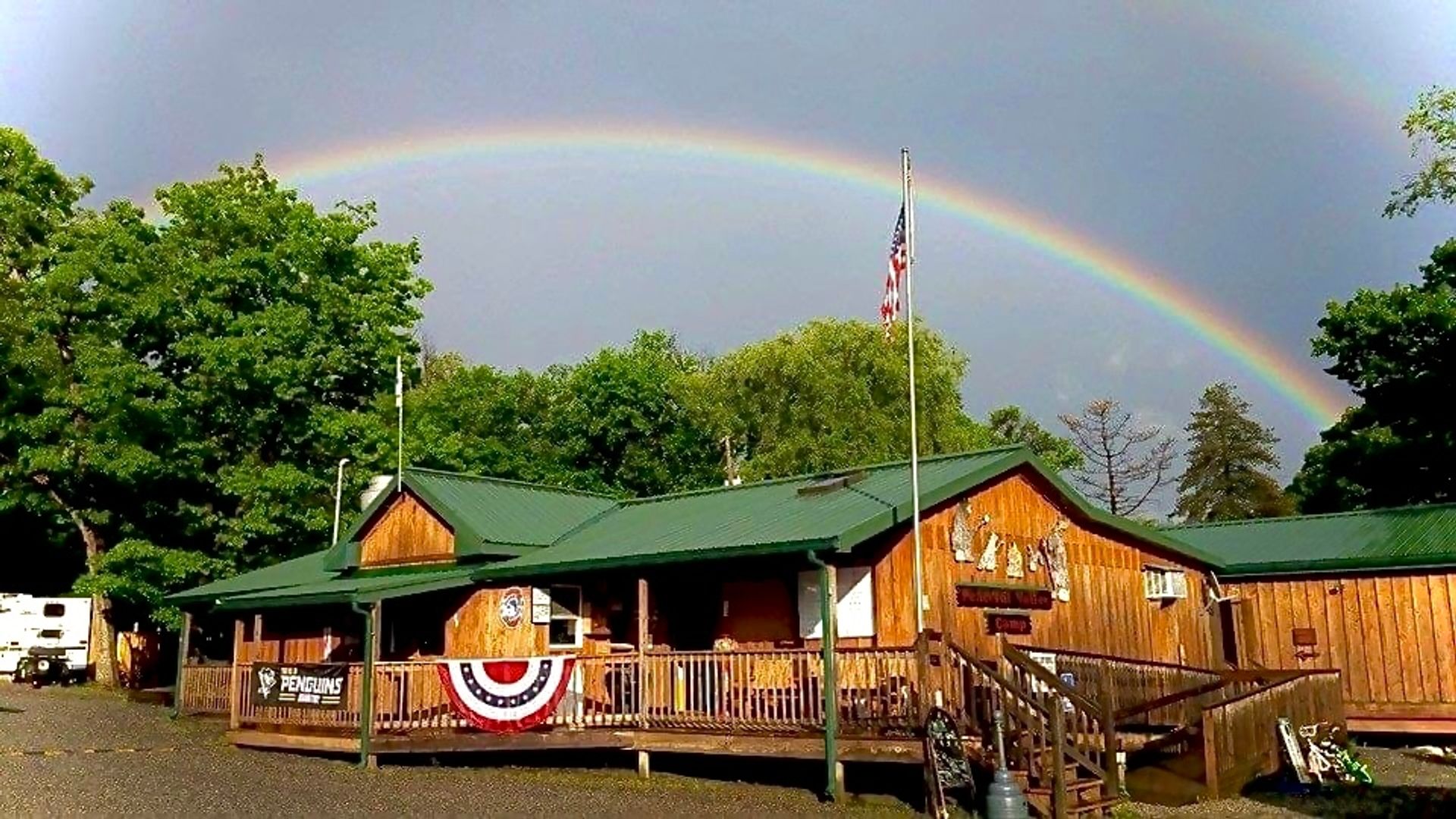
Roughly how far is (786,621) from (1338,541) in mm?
13386

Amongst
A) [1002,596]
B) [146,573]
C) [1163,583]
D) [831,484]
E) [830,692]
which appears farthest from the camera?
[146,573]

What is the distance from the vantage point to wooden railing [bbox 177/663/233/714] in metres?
27.3

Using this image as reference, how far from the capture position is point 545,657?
20.0 m

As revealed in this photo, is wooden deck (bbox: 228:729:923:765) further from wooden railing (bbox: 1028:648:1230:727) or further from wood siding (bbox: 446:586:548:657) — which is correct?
wooden railing (bbox: 1028:648:1230:727)

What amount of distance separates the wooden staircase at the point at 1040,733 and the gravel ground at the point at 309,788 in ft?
5.14

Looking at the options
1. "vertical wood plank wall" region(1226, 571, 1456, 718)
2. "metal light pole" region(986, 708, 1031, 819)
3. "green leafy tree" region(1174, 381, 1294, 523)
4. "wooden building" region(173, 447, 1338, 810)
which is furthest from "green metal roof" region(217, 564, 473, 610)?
"green leafy tree" region(1174, 381, 1294, 523)

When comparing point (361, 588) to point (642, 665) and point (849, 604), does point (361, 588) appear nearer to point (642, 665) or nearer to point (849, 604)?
point (642, 665)

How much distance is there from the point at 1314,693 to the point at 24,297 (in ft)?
136

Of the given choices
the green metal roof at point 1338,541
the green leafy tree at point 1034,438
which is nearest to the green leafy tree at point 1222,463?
the green leafy tree at point 1034,438

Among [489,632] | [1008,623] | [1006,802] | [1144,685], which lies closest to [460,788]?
[489,632]

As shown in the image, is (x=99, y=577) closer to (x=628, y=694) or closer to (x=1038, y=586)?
(x=628, y=694)

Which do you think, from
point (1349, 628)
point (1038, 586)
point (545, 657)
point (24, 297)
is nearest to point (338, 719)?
point (545, 657)

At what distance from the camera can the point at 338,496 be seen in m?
38.3

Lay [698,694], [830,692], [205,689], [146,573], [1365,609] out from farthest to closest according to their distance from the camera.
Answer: [146,573] < [205,689] < [1365,609] < [698,694] < [830,692]
